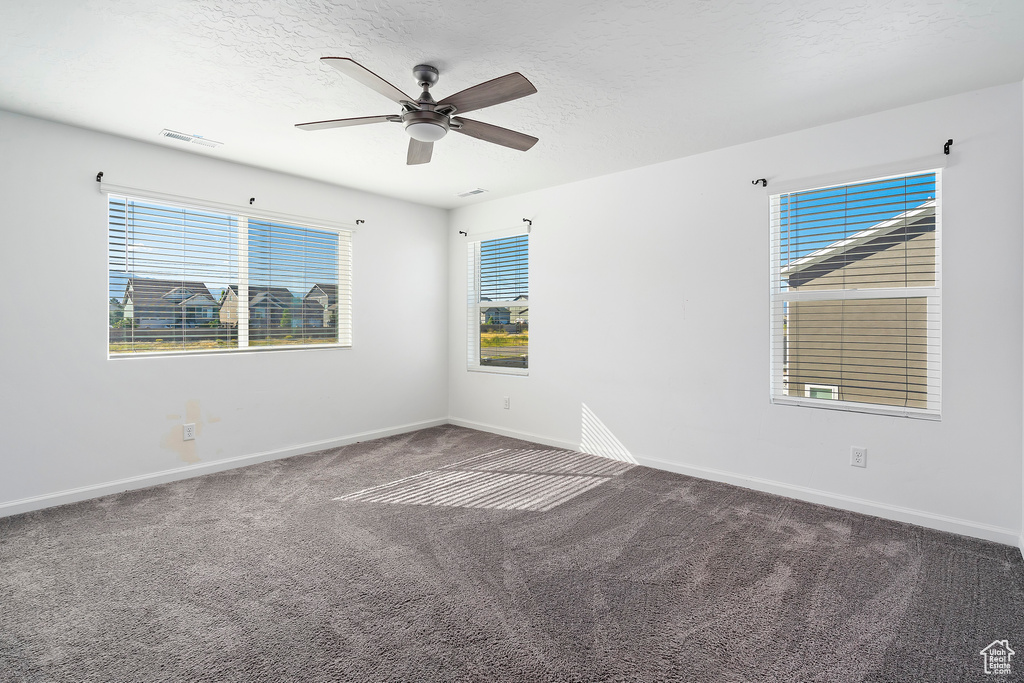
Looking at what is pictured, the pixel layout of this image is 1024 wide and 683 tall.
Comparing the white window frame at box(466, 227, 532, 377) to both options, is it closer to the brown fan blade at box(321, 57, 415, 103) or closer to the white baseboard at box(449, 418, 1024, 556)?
the white baseboard at box(449, 418, 1024, 556)

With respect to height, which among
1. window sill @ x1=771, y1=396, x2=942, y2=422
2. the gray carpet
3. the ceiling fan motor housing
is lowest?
the gray carpet

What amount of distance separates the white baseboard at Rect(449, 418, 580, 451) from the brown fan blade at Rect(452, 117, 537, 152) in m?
2.86

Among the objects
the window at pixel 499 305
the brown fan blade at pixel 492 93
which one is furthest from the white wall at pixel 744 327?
the brown fan blade at pixel 492 93

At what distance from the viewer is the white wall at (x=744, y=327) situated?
2.75 m

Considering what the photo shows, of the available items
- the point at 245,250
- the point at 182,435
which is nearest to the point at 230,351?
the point at 182,435

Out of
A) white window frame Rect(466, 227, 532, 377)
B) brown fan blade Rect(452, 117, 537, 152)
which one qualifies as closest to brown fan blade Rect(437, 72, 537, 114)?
brown fan blade Rect(452, 117, 537, 152)

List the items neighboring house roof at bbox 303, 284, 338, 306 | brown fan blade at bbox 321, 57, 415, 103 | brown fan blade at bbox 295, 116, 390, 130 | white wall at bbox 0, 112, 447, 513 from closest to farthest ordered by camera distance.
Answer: brown fan blade at bbox 321, 57, 415, 103 → brown fan blade at bbox 295, 116, 390, 130 → white wall at bbox 0, 112, 447, 513 → neighboring house roof at bbox 303, 284, 338, 306

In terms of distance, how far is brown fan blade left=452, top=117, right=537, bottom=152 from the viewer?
101 inches

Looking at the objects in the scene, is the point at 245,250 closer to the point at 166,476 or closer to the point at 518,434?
the point at 166,476

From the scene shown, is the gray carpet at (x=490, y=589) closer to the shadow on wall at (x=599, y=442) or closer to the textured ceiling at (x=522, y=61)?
the shadow on wall at (x=599, y=442)

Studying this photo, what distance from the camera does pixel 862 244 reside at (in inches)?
125

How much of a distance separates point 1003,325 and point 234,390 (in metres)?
5.14

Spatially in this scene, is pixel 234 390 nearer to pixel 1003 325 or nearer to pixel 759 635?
pixel 759 635

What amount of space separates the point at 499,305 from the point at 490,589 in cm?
346
